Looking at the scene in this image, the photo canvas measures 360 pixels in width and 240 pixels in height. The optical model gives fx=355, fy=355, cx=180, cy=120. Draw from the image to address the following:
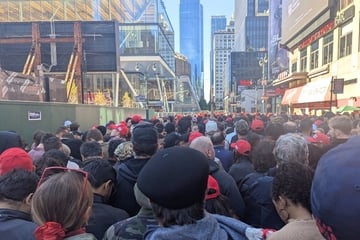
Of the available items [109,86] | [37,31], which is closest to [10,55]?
[37,31]

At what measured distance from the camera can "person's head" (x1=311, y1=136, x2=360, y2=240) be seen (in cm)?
99

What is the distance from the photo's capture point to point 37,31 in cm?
3706

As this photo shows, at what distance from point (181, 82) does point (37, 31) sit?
99893 mm

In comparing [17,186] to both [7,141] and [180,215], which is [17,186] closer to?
[180,215]

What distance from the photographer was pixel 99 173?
339 cm

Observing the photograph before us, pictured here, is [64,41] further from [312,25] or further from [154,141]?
[154,141]

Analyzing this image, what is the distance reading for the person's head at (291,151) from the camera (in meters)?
3.70

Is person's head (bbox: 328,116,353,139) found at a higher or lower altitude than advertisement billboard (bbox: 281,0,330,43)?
lower

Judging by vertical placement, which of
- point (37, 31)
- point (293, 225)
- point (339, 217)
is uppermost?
point (37, 31)

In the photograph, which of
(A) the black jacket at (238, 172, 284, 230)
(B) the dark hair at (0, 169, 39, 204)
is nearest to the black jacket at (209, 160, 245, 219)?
(A) the black jacket at (238, 172, 284, 230)

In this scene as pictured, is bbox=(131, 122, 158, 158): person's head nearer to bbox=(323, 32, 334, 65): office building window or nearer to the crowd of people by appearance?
the crowd of people

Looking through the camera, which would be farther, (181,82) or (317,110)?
(181,82)

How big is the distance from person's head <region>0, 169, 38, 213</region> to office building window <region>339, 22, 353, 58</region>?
30.4 meters

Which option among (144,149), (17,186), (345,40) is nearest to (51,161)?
(144,149)
